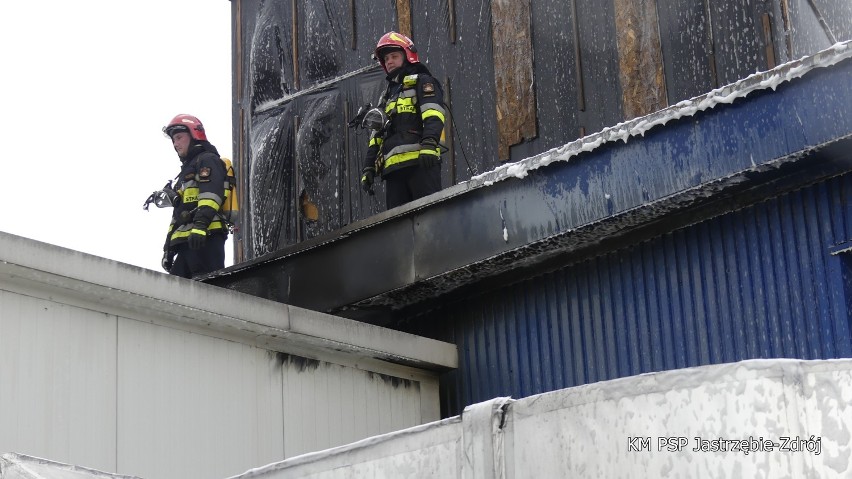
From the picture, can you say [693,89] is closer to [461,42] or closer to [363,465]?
[461,42]

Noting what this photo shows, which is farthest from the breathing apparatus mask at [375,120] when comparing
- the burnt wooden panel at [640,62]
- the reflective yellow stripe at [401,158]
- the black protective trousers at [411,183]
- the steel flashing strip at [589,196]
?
the burnt wooden panel at [640,62]

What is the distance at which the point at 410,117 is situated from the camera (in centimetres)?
1001

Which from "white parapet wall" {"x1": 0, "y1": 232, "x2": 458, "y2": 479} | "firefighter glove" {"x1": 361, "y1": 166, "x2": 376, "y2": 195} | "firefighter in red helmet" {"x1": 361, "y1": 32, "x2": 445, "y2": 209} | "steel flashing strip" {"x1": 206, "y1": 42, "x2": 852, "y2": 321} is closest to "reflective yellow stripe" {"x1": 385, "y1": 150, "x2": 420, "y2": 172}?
"firefighter in red helmet" {"x1": 361, "y1": 32, "x2": 445, "y2": 209}

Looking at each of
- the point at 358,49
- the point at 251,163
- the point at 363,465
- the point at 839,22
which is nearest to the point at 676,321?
the point at 363,465

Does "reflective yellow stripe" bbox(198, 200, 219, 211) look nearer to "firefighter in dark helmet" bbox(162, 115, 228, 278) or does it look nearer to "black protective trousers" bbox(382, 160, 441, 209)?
"firefighter in dark helmet" bbox(162, 115, 228, 278)

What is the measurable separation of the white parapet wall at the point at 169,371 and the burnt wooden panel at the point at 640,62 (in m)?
3.28

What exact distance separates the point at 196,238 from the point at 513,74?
327cm

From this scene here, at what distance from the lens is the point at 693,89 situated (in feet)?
34.6

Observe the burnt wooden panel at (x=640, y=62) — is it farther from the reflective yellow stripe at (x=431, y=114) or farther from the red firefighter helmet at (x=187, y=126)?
the red firefighter helmet at (x=187, y=126)

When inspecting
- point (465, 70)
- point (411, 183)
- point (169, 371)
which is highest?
point (465, 70)

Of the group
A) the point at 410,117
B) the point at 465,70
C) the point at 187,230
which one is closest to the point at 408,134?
the point at 410,117

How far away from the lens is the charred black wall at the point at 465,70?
34.6ft

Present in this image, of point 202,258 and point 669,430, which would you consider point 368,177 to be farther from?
point 669,430

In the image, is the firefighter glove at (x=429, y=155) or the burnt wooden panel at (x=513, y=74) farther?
the burnt wooden panel at (x=513, y=74)
